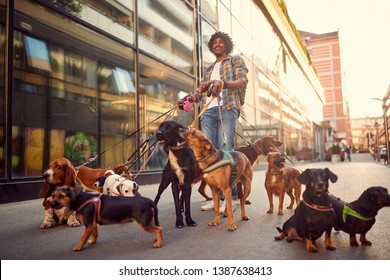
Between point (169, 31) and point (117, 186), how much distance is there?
6107 mm

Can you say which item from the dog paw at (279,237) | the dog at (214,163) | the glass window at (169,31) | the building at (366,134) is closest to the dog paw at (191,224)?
the dog at (214,163)

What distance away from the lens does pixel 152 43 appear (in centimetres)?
711

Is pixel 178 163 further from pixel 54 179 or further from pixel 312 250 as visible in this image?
pixel 312 250

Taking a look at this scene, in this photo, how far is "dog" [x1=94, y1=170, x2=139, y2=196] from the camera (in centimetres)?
248

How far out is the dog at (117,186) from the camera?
97.7 inches

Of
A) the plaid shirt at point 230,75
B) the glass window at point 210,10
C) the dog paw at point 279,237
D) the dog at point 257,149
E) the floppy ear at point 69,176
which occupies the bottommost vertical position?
the dog paw at point 279,237

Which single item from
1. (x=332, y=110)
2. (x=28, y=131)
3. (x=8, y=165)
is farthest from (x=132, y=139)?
(x=332, y=110)

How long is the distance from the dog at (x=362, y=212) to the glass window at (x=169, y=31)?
5834mm

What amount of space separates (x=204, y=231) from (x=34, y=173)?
3265 millimetres

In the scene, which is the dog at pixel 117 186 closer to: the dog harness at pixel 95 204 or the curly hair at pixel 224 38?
the dog harness at pixel 95 204

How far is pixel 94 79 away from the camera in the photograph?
18.9ft

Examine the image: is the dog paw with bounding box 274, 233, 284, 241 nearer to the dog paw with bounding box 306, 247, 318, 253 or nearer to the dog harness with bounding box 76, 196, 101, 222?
the dog paw with bounding box 306, 247, 318, 253

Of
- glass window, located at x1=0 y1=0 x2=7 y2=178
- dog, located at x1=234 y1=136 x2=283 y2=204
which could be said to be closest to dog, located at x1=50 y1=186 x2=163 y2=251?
dog, located at x1=234 y1=136 x2=283 y2=204
